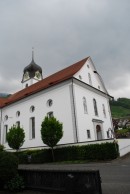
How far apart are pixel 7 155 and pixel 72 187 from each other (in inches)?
125

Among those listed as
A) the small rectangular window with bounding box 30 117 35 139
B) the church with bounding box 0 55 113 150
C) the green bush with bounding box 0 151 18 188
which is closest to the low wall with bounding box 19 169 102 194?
the green bush with bounding box 0 151 18 188

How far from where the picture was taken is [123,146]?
1852cm

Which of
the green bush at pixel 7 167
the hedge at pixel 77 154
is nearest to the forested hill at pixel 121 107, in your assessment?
the hedge at pixel 77 154

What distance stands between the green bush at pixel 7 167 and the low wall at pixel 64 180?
583 mm

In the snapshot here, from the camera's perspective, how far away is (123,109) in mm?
98688

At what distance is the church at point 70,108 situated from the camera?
22.1m

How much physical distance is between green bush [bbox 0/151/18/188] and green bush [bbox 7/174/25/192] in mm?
179

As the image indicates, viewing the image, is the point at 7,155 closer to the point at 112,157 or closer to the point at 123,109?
the point at 112,157

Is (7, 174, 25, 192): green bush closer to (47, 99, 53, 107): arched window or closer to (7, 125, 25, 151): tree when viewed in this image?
(47, 99, 53, 107): arched window

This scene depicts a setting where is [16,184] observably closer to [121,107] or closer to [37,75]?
[37,75]

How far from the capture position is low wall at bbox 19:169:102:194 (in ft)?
20.3

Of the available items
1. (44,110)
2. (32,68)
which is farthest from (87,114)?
(32,68)

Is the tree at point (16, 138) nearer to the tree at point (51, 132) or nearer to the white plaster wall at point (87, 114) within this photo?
the tree at point (51, 132)

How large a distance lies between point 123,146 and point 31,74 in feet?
100
